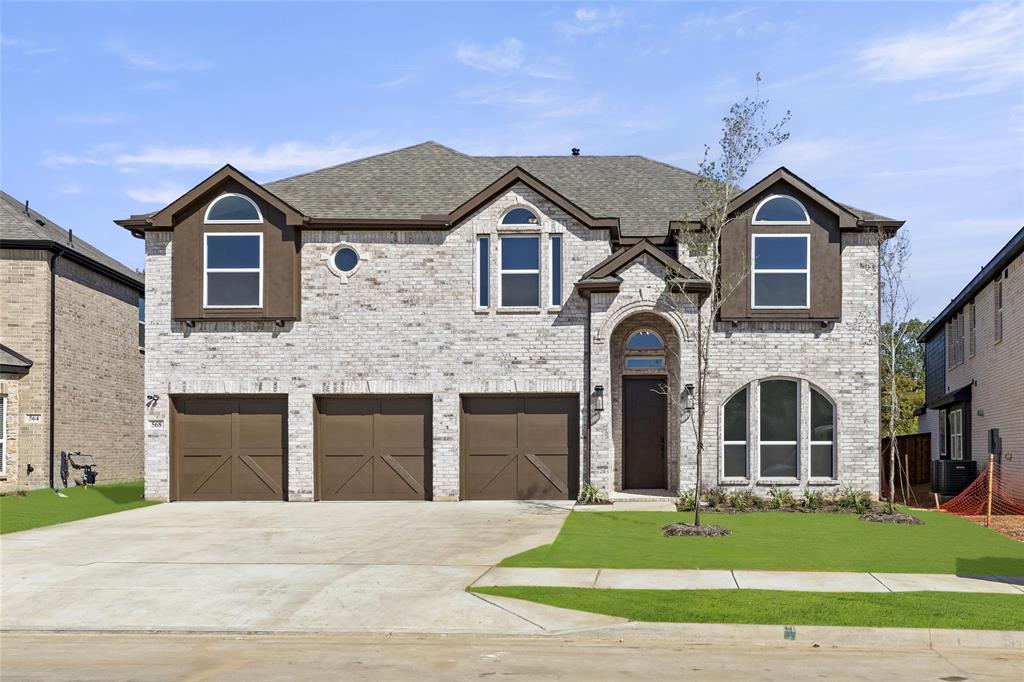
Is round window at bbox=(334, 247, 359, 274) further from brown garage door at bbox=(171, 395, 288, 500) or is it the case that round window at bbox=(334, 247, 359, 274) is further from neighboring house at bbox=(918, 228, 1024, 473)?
neighboring house at bbox=(918, 228, 1024, 473)

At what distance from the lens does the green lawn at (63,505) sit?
20031 mm

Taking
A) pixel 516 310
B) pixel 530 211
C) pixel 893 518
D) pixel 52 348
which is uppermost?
pixel 530 211

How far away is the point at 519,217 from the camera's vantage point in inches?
931

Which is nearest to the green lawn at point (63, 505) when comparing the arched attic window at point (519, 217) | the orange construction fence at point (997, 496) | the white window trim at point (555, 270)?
the white window trim at point (555, 270)

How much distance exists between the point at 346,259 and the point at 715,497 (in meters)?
10.2

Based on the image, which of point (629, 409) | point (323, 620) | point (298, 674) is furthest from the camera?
point (629, 409)

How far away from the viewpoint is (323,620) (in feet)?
36.6

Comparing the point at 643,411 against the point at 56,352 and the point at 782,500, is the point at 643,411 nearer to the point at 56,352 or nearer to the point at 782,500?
the point at 782,500

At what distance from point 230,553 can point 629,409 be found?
38.9ft

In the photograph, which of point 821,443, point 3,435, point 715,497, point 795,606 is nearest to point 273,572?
point 795,606

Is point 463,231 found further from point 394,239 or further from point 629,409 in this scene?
point 629,409

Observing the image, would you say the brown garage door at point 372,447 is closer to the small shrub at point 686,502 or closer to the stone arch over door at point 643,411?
the stone arch over door at point 643,411

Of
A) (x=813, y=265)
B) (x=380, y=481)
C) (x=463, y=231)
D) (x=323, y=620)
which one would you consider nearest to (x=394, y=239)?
(x=463, y=231)

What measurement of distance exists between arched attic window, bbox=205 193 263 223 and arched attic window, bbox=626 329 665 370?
Answer: 9.44 meters
